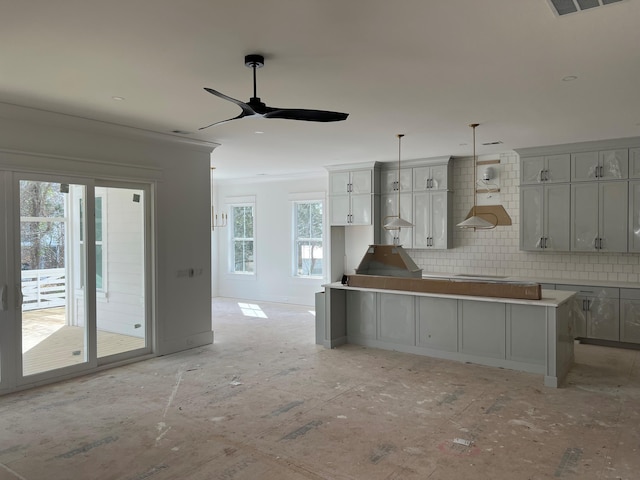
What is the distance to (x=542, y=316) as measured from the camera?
191 inches

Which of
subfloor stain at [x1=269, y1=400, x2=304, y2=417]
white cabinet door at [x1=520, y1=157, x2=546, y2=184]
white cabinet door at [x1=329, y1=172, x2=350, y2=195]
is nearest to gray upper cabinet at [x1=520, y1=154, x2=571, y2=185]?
white cabinet door at [x1=520, y1=157, x2=546, y2=184]

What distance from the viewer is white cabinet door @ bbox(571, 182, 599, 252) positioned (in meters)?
6.38

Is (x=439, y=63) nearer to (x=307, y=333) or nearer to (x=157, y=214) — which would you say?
(x=157, y=214)

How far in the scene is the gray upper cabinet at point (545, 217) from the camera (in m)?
6.58

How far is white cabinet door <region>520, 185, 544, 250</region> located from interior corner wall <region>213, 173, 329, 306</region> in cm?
372

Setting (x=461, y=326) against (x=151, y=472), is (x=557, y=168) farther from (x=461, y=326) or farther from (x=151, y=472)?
(x=151, y=472)

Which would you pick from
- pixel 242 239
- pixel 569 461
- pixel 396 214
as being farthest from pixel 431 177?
pixel 569 461

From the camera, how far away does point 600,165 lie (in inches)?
249

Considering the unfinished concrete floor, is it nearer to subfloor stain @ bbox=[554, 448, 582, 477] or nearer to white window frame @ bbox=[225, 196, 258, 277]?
subfloor stain @ bbox=[554, 448, 582, 477]

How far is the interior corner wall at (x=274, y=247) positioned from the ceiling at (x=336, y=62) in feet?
14.3

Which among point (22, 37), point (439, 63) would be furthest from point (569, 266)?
point (22, 37)

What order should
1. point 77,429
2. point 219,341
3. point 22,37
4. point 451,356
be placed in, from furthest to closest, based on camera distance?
1. point 219,341
2. point 451,356
3. point 77,429
4. point 22,37

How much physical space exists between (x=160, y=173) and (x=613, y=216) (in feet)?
19.4

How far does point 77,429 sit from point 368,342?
3.51 metres
